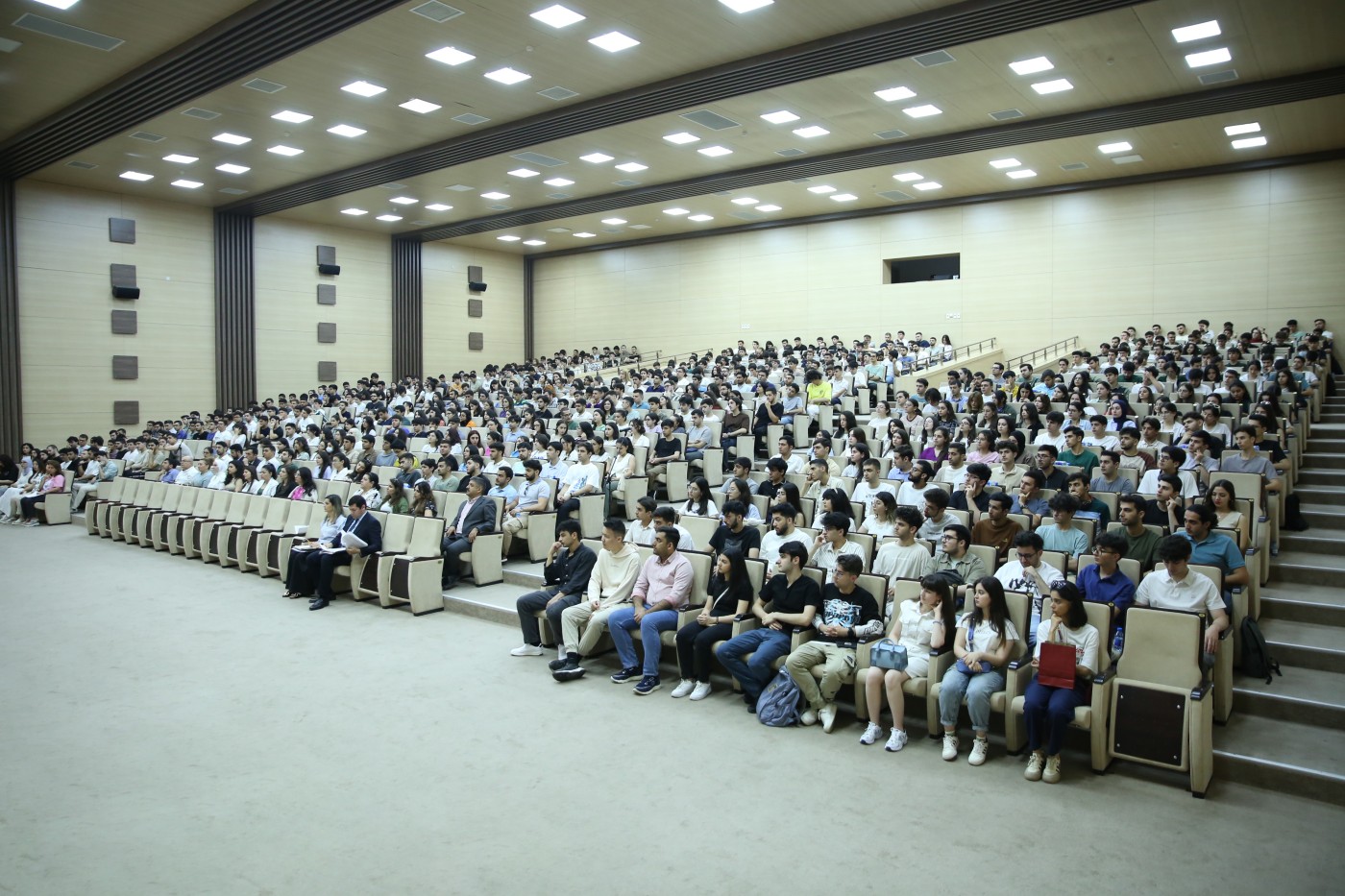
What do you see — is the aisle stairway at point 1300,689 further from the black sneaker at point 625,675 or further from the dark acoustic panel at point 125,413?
the dark acoustic panel at point 125,413

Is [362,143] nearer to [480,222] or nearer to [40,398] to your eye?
[480,222]

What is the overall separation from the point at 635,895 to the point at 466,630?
3.81 m

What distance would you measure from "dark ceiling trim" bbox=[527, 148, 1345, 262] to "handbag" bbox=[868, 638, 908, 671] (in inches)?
561

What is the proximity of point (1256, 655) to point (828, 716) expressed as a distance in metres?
2.25

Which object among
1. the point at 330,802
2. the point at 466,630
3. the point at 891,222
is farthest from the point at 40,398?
the point at 891,222

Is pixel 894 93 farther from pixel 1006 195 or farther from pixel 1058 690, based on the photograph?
pixel 1058 690

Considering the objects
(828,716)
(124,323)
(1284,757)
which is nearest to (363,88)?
(124,323)

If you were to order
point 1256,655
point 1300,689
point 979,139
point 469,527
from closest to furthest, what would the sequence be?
point 1300,689, point 1256,655, point 469,527, point 979,139

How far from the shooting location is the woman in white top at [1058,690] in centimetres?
389

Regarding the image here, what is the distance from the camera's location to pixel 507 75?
1053cm

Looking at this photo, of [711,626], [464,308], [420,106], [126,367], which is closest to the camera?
[711,626]

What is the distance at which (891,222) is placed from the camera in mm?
18406

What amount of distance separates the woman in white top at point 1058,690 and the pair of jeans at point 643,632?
83.4 inches

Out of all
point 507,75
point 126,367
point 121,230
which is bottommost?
point 126,367
